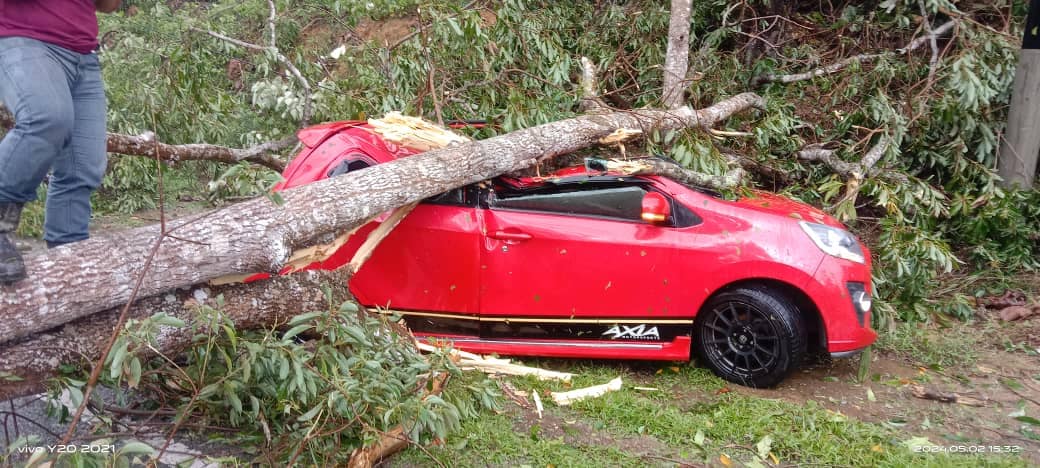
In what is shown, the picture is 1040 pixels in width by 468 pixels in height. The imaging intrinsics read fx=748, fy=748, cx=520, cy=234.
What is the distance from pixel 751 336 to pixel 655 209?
90cm

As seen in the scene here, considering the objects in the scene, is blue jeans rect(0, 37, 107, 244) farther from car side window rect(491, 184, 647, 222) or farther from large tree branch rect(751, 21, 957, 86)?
large tree branch rect(751, 21, 957, 86)

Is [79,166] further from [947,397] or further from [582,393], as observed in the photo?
[947,397]

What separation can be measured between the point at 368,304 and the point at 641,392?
1.66 metres

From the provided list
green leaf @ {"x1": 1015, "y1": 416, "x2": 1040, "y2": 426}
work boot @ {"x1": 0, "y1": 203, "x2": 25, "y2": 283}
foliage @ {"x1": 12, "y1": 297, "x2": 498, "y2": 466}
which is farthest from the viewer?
green leaf @ {"x1": 1015, "y1": 416, "x2": 1040, "y2": 426}

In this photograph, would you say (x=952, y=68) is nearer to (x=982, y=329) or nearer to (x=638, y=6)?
(x=982, y=329)

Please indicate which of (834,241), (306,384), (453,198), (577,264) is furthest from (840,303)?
(306,384)

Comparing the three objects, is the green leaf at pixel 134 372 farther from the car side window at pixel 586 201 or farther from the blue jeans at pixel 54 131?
the car side window at pixel 586 201

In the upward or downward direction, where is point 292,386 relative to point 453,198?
downward

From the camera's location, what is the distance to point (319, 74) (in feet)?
22.5

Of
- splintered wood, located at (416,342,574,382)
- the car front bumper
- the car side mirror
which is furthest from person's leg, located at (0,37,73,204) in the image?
the car front bumper

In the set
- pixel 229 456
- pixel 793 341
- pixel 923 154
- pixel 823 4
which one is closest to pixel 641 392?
pixel 793 341

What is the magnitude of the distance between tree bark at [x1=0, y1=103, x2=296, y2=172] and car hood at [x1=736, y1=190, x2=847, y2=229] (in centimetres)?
325

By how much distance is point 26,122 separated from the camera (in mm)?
2898

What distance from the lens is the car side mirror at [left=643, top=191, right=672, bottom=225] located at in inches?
163
